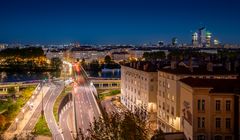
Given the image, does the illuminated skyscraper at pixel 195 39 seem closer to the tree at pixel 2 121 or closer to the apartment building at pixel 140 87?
the apartment building at pixel 140 87

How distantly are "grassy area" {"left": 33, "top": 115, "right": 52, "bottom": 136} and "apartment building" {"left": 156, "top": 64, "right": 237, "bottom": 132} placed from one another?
200 inches

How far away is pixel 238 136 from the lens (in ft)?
39.3

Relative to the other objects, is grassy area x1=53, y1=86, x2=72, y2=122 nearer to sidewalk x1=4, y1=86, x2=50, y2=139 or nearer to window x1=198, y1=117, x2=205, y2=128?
sidewalk x1=4, y1=86, x2=50, y2=139

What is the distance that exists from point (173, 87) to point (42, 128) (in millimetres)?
6338

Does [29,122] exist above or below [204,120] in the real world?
below

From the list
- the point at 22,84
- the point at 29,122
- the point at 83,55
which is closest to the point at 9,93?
the point at 22,84

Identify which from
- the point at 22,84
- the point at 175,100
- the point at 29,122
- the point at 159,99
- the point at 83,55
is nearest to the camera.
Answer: the point at 175,100

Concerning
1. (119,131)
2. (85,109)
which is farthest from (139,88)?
(119,131)

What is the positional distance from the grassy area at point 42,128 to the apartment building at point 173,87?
5.07 meters

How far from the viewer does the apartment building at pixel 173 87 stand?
16312 mm

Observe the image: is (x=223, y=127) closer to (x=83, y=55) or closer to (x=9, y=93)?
(x=9, y=93)

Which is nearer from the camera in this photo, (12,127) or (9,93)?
(12,127)

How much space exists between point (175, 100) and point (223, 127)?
14.0 ft

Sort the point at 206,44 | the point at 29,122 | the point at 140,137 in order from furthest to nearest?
the point at 206,44
the point at 29,122
the point at 140,137
